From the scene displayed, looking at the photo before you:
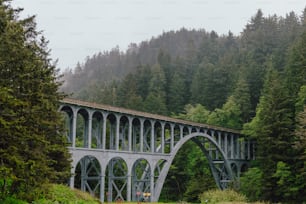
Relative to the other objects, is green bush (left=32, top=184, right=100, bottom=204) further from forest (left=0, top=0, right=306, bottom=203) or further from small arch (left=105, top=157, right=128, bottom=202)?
small arch (left=105, top=157, right=128, bottom=202)

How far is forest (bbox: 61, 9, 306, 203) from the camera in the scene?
43.4 meters

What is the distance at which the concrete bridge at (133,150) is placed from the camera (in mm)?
33438

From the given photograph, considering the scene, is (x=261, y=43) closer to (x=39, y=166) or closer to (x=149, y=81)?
(x=149, y=81)

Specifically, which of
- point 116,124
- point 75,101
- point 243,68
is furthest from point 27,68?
point 243,68

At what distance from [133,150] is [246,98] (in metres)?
26.5

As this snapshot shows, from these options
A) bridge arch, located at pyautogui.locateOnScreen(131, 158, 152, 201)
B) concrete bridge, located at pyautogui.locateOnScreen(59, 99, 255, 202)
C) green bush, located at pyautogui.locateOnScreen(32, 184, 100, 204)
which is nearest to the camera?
green bush, located at pyautogui.locateOnScreen(32, 184, 100, 204)

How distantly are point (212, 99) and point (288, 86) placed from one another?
20.8 m

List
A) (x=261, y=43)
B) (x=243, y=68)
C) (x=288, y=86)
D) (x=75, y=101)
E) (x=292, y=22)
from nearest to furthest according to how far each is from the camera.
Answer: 1. (x=75, y=101)
2. (x=288, y=86)
3. (x=243, y=68)
4. (x=261, y=43)
5. (x=292, y=22)

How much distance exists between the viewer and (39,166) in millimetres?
16062

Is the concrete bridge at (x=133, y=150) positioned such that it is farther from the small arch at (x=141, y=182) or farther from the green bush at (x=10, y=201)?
the green bush at (x=10, y=201)

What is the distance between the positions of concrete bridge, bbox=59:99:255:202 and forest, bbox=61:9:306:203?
2.78 meters

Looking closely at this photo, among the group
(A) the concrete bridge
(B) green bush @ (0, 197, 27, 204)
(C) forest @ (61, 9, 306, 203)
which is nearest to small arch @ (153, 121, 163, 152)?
(A) the concrete bridge

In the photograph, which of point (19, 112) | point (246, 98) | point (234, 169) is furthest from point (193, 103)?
point (19, 112)

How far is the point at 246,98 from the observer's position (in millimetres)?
62281
